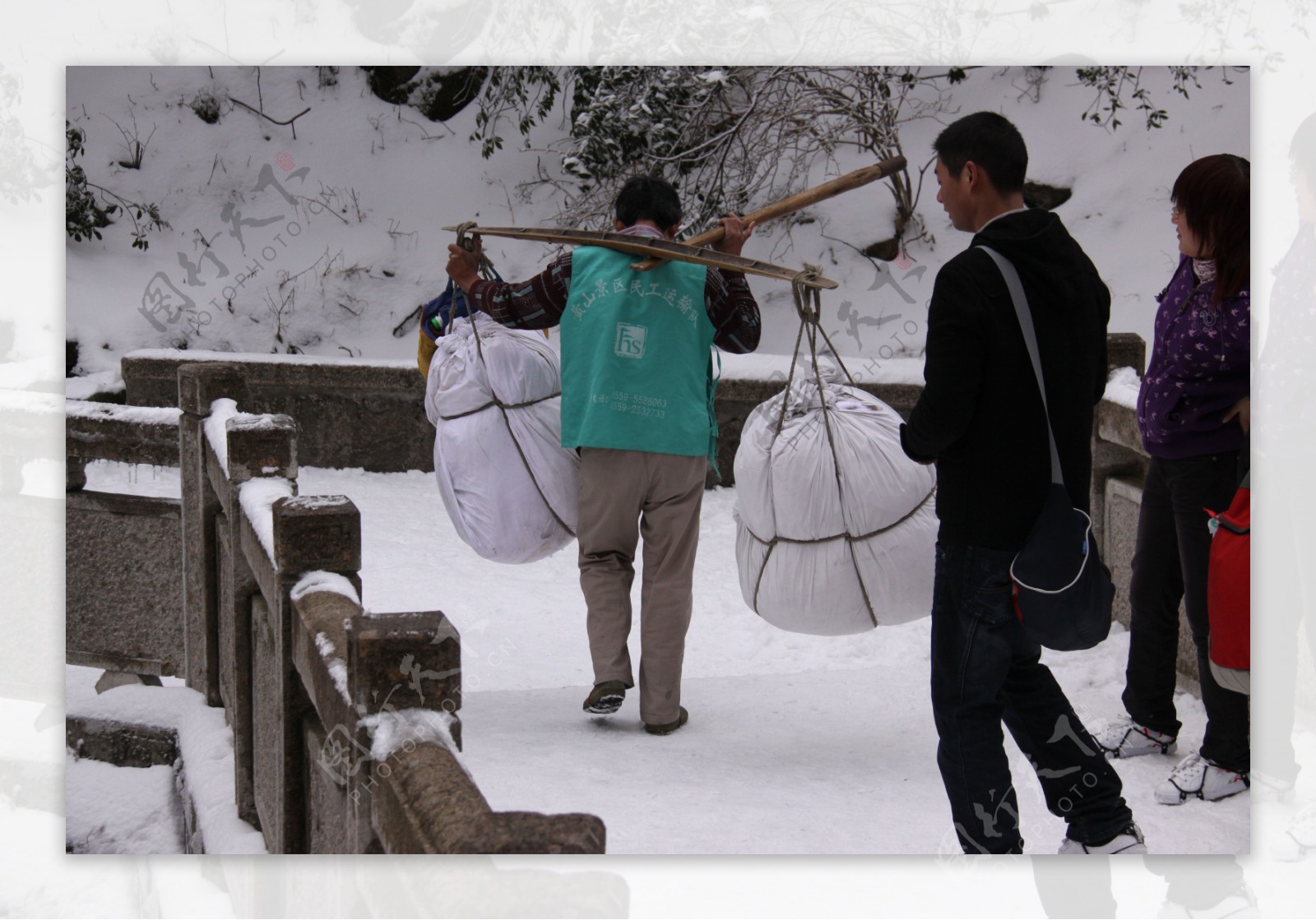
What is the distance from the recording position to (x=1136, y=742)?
2.68 meters

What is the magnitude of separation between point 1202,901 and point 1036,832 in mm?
312

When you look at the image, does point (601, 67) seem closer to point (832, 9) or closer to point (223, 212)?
point (832, 9)

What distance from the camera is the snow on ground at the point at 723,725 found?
2.46 m

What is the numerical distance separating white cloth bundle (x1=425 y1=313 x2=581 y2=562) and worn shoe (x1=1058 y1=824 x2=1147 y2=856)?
1178 mm

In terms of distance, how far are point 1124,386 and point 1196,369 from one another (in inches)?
35.4

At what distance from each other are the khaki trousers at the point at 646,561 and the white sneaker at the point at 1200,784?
966 mm

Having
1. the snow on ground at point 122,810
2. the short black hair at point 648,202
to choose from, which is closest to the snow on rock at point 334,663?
the short black hair at point 648,202

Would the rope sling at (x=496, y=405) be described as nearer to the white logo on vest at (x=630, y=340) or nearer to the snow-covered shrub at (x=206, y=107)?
the white logo on vest at (x=630, y=340)

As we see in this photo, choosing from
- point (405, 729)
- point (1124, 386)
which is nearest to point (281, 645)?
point (405, 729)

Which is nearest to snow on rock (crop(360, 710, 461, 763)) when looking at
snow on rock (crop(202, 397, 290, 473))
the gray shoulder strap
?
the gray shoulder strap

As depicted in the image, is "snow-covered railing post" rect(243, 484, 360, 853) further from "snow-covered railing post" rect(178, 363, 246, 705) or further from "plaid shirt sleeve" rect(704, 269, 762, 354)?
"snow-covered railing post" rect(178, 363, 246, 705)

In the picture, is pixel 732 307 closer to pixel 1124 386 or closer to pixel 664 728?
pixel 664 728

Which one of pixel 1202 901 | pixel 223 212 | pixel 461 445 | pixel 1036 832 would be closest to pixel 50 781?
pixel 461 445

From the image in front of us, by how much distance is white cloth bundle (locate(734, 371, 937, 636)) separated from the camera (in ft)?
8.07
